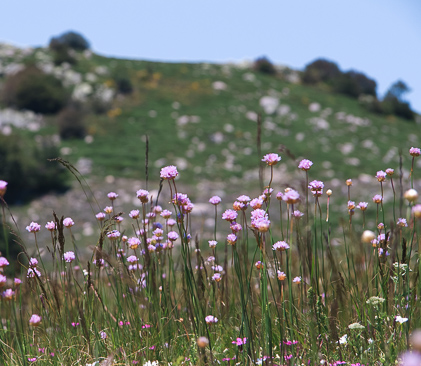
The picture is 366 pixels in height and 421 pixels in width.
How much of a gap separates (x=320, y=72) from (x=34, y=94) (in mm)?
19730

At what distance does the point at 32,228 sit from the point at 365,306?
5.12 feet

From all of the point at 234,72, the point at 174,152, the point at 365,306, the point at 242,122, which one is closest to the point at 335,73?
the point at 234,72

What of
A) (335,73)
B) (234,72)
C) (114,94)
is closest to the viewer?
(114,94)

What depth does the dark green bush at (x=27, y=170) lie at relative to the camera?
12539mm

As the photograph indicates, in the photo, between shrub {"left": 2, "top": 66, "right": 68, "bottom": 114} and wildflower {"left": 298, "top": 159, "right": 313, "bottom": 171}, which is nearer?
wildflower {"left": 298, "top": 159, "right": 313, "bottom": 171}

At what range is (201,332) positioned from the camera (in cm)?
186

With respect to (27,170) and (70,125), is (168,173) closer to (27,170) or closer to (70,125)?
(27,170)

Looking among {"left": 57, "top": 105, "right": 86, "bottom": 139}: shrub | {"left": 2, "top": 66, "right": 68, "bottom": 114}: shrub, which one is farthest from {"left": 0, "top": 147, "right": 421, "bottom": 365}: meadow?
{"left": 2, "top": 66, "right": 68, "bottom": 114}: shrub

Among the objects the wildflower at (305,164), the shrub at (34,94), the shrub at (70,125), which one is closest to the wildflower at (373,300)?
the wildflower at (305,164)

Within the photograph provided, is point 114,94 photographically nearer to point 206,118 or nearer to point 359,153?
point 206,118

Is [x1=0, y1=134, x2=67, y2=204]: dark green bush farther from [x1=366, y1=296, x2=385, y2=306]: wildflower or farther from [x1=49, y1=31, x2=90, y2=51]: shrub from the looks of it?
[x1=49, y1=31, x2=90, y2=51]: shrub

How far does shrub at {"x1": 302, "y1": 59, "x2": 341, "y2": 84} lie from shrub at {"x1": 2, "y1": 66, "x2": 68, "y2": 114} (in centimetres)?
1618

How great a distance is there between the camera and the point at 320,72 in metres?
30.3

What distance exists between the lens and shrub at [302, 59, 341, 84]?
28.2 m
